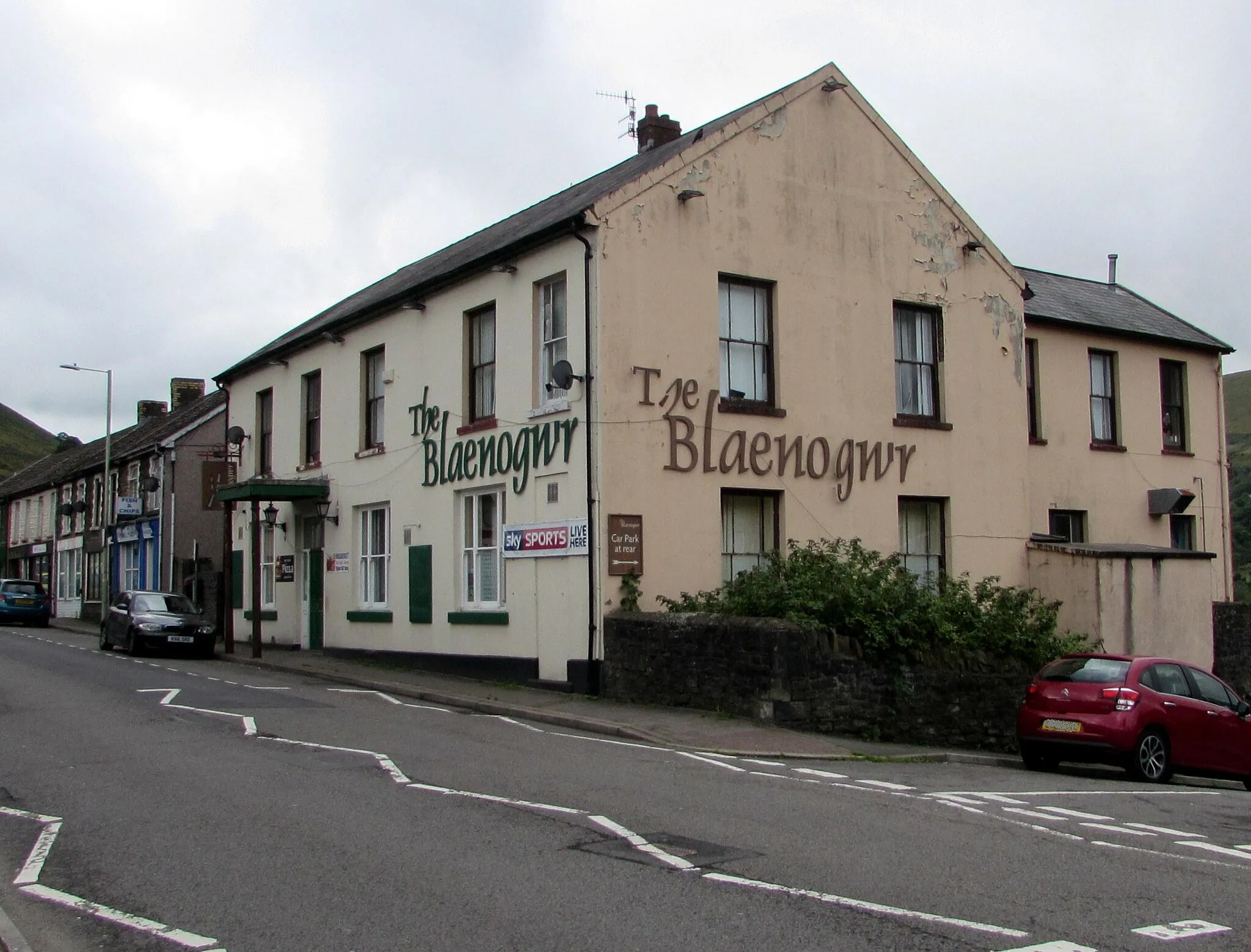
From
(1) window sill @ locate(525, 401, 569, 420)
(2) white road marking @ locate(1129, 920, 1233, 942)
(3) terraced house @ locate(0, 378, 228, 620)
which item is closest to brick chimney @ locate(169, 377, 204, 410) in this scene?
(3) terraced house @ locate(0, 378, 228, 620)

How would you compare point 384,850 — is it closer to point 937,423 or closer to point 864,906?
point 864,906

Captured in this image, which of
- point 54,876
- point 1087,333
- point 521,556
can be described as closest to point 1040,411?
point 1087,333

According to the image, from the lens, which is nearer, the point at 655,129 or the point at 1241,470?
the point at 655,129

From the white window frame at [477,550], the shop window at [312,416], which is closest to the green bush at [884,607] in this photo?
the white window frame at [477,550]

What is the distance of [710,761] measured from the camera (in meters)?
12.7

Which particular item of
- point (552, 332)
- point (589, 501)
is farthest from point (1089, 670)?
point (552, 332)

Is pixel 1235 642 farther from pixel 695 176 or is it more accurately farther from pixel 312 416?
pixel 312 416

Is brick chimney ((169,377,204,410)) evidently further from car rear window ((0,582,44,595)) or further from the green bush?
the green bush

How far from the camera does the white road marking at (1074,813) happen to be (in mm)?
10148

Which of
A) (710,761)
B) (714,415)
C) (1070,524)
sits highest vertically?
(714,415)

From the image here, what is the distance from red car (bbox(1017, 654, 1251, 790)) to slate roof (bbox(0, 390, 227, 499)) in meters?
27.5

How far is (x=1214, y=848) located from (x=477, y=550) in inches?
529

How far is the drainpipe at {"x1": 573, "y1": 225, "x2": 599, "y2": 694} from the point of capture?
57.8 ft

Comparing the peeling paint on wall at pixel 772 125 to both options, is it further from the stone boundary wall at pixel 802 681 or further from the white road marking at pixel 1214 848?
the white road marking at pixel 1214 848
